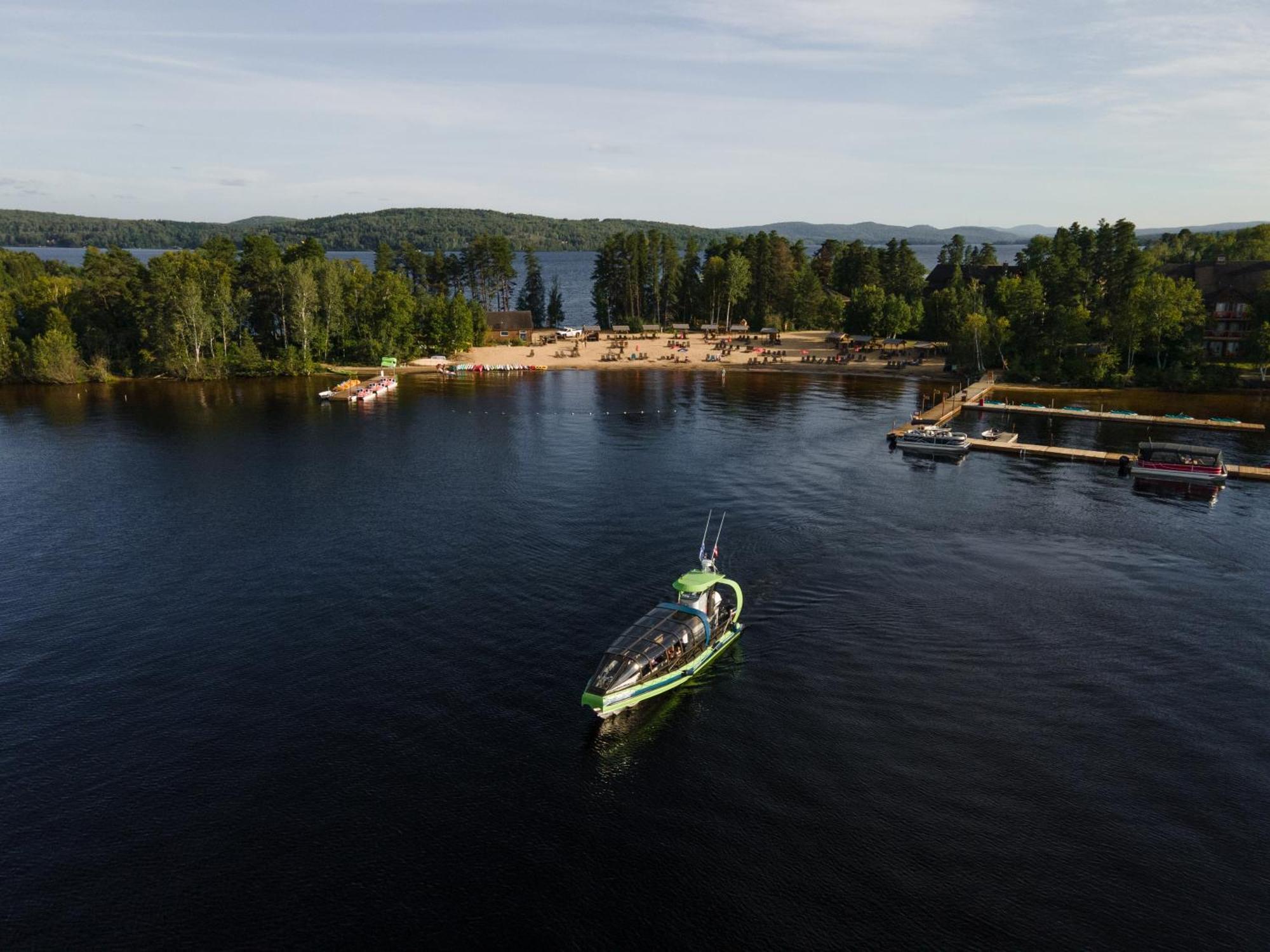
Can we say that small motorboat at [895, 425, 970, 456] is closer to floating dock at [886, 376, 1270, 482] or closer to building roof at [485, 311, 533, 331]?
floating dock at [886, 376, 1270, 482]

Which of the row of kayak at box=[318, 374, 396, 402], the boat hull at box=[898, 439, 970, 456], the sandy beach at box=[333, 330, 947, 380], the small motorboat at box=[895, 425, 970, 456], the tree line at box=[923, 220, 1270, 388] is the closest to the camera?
the boat hull at box=[898, 439, 970, 456]

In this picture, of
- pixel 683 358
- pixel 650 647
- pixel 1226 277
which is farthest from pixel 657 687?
pixel 1226 277

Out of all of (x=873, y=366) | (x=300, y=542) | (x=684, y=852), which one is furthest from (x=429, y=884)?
(x=873, y=366)

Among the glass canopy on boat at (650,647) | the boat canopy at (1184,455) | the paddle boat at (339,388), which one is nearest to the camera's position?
the glass canopy on boat at (650,647)

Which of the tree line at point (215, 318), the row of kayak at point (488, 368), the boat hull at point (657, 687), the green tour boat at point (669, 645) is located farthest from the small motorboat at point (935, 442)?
the tree line at point (215, 318)

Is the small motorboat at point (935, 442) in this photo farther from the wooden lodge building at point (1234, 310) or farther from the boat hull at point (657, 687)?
the wooden lodge building at point (1234, 310)

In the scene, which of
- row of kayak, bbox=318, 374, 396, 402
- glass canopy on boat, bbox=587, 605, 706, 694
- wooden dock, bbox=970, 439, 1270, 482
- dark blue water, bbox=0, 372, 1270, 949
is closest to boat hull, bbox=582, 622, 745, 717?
glass canopy on boat, bbox=587, 605, 706, 694

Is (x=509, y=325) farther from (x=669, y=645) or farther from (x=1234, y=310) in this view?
(x=669, y=645)
